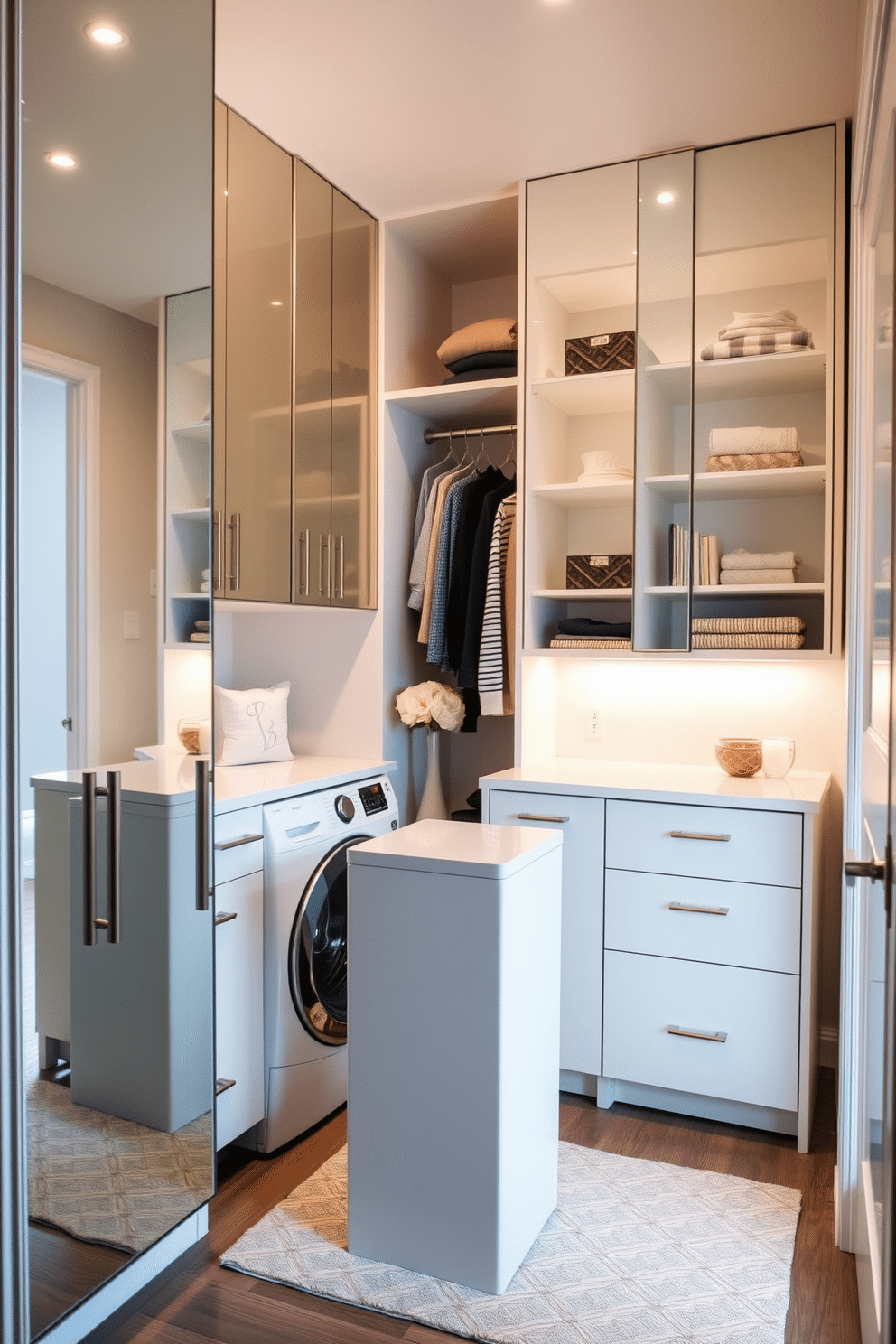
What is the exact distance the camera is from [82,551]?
1687 mm

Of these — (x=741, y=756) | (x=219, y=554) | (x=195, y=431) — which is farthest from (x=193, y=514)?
(x=741, y=756)

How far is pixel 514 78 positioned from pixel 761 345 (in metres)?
0.97

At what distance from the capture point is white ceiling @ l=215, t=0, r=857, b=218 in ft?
7.11

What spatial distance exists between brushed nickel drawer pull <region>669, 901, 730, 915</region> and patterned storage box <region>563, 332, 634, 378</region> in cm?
159

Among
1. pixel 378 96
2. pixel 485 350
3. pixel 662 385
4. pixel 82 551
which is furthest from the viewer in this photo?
pixel 485 350

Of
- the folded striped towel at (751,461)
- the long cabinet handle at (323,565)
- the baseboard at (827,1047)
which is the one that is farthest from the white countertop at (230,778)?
the baseboard at (827,1047)

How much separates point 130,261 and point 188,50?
0.49m

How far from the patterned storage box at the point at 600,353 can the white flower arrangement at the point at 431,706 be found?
3.65 ft

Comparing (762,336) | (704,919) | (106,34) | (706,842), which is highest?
(106,34)

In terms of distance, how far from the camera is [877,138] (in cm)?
152

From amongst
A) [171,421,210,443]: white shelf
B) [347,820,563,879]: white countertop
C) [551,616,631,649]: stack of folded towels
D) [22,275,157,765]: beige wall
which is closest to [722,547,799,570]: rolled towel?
[551,616,631,649]: stack of folded towels

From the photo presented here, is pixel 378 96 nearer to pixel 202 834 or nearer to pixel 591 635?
pixel 591 635

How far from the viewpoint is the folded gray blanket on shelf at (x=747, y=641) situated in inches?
109

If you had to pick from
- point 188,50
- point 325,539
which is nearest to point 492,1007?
point 325,539
